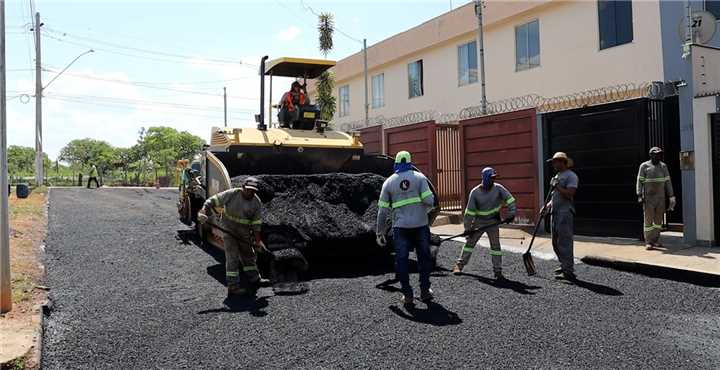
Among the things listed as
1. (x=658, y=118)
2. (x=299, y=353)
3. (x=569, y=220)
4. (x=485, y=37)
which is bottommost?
(x=299, y=353)

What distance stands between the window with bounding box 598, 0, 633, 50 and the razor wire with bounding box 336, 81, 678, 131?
A: 3.46 feet

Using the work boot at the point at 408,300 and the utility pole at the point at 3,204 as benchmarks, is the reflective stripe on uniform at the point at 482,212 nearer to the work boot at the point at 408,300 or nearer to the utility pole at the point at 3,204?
the work boot at the point at 408,300

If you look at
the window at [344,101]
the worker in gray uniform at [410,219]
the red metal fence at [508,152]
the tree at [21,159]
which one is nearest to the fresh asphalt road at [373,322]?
the worker in gray uniform at [410,219]

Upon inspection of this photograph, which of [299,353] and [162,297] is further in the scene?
[162,297]

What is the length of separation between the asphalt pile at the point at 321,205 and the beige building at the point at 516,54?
802cm

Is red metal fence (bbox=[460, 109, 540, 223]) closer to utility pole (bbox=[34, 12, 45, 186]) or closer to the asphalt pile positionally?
the asphalt pile

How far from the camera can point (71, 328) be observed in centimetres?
466

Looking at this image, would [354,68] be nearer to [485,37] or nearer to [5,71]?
[485,37]

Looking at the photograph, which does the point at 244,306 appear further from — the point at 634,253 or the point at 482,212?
the point at 634,253

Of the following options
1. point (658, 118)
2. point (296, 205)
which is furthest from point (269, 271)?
point (658, 118)

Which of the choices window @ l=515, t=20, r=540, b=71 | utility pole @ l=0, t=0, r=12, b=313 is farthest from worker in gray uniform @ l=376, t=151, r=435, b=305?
window @ l=515, t=20, r=540, b=71

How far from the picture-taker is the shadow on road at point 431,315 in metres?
4.70

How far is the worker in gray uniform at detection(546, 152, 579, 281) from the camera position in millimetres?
6258

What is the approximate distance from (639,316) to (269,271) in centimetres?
387
